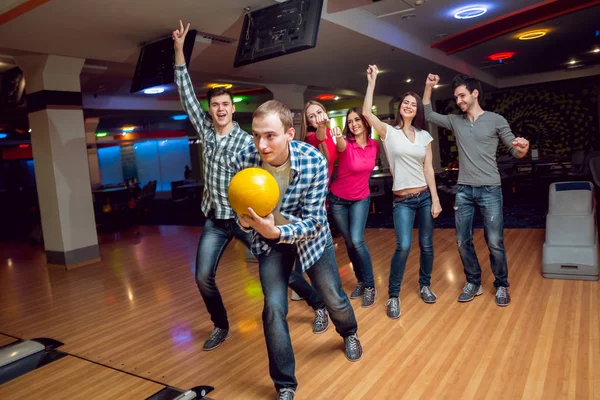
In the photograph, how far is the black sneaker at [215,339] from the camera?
9.85 feet

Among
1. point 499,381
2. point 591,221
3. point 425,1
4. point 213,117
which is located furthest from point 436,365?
point 425,1

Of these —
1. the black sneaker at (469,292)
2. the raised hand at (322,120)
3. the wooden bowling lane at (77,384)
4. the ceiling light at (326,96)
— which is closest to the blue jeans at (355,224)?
the raised hand at (322,120)

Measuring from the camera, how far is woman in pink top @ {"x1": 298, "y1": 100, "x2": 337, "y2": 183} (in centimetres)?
319

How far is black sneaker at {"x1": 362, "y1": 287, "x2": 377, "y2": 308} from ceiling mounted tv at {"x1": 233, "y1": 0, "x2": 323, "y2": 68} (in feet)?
6.80

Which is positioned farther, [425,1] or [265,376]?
[425,1]

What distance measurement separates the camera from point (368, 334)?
3.00 meters

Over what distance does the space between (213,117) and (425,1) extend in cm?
406

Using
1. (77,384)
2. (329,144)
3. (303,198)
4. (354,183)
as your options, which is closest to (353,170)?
(354,183)

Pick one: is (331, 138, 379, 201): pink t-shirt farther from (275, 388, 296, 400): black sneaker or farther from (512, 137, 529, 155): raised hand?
(275, 388, 296, 400): black sneaker

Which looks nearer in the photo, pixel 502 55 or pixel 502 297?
pixel 502 297

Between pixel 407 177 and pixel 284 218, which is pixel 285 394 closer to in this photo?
pixel 284 218

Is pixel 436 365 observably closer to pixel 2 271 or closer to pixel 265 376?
pixel 265 376

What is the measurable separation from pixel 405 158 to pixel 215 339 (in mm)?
1735

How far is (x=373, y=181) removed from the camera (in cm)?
966
